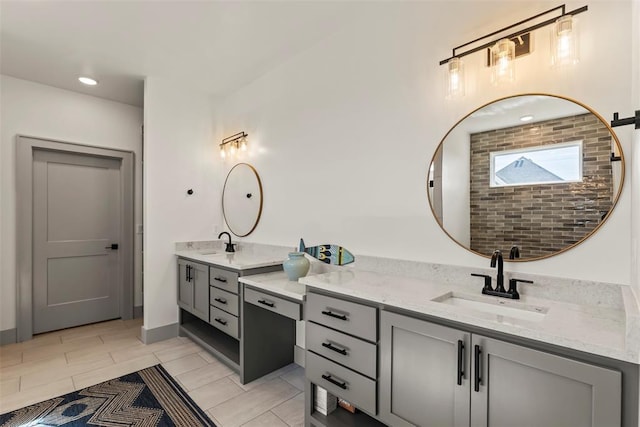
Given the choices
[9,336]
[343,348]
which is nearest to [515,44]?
[343,348]

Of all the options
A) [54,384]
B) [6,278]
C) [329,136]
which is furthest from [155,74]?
[54,384]

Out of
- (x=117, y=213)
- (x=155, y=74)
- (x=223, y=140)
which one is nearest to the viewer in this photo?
(x=155, y=74)

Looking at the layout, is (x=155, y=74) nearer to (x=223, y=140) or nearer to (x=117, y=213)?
(x=223, y=140)

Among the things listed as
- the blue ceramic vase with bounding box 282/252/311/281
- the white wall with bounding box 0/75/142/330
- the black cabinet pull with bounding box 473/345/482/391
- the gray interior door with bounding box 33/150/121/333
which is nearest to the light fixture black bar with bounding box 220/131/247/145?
the white wall with bounding box 0/75/142/330

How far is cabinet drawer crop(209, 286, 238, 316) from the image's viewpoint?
257 centimetres

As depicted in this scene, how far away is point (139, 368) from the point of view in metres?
2.70

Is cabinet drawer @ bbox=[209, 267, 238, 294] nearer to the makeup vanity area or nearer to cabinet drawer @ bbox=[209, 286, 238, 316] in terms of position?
cabinet drawer @ bbox=[209, 286, 238, 316]

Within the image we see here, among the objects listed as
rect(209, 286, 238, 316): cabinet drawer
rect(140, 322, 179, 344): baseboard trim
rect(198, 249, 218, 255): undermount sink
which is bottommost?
rect(140, 322, 179, 344): baseboard trim

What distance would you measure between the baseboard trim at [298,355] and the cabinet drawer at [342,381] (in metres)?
0.88

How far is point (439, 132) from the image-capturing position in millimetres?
1933

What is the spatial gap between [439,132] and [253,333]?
2.05 metres

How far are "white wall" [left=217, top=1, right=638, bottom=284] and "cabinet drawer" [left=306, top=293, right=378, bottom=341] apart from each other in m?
0.63

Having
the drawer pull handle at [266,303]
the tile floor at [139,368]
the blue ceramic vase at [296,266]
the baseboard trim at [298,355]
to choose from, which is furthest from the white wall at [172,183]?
the blue ceramic vase at [296,266]

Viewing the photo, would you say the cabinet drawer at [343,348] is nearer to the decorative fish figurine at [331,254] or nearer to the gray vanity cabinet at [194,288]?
the decorative fish figurine at [331,254]
